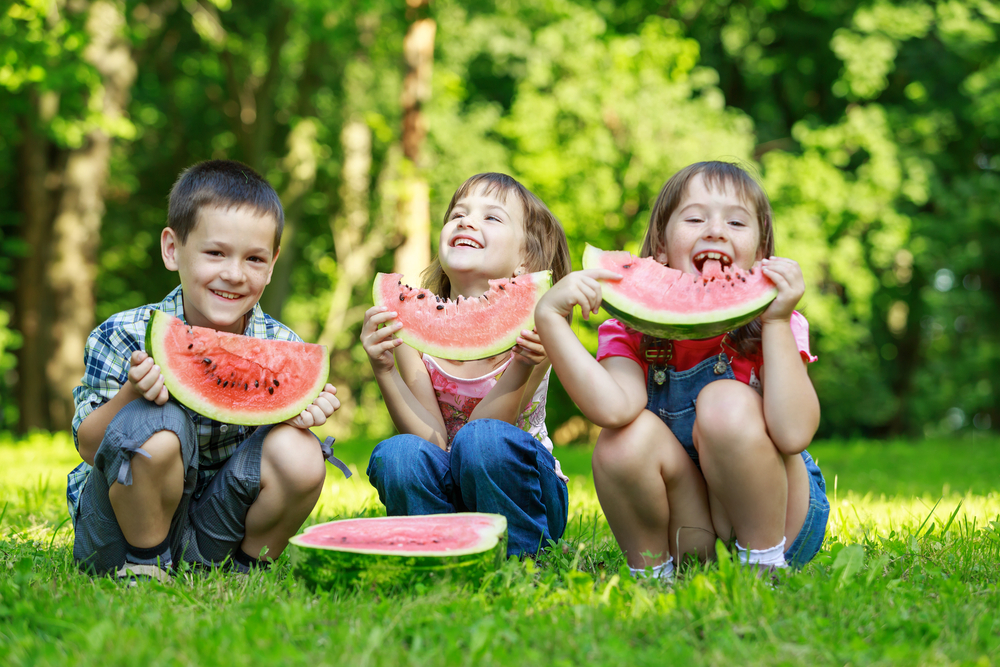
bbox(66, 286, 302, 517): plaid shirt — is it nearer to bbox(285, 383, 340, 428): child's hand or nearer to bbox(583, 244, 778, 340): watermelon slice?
bbox(285, 383, 340, 428): child's hand

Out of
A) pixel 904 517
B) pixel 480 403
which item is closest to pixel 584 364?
pixel 480 403

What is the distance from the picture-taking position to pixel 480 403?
2.98 metres

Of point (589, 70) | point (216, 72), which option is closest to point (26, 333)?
point (216, 72)

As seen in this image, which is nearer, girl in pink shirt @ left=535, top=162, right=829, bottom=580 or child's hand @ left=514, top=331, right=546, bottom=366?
girl in pink shirt @ left=535, top=162, right=829, bottom=580

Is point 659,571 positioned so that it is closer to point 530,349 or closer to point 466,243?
point 530,349

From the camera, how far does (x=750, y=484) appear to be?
2.43 m

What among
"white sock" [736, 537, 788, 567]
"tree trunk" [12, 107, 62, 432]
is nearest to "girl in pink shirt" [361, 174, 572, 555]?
"white sock" [736, 537, 788, 567]

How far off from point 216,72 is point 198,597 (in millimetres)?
14854

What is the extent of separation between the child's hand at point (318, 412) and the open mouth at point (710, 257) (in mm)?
1337

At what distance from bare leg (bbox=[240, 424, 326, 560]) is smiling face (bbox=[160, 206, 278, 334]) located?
19.8 inches

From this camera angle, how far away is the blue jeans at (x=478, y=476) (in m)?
2.70

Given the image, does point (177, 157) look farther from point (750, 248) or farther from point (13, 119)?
point (750, 248)

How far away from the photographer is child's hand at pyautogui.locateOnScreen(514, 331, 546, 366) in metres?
2.86

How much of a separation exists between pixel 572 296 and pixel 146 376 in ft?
4.60
